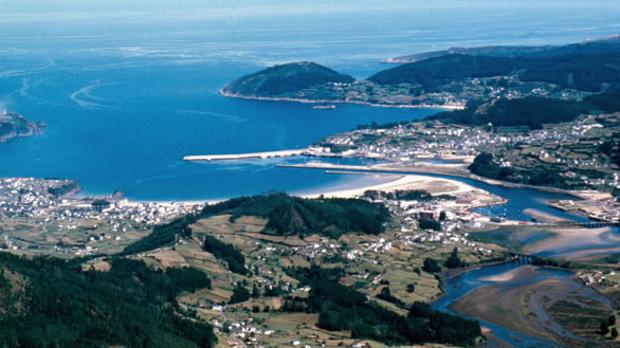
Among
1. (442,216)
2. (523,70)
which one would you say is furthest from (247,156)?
(523,70)

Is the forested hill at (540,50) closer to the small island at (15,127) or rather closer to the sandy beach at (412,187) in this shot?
the small island at (15,127)

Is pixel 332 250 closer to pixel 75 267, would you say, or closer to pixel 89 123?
pixel 75 267

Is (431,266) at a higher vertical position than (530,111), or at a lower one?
lower

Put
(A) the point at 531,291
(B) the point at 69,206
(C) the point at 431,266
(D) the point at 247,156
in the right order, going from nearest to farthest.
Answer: (A) the point at 531,291 < (C) the point at 431,266 < (B) the point at 69,206 < (D) the point at 247,156

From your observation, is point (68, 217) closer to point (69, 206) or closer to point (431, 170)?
point (69, 206)

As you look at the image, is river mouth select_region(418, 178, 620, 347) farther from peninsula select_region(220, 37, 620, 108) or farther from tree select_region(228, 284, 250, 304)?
peninsula select_region(220, 37, 620, 108)
